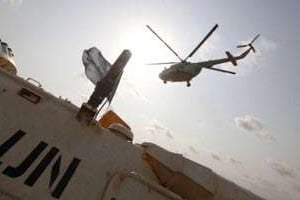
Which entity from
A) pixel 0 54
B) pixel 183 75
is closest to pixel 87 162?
pixel 0 54

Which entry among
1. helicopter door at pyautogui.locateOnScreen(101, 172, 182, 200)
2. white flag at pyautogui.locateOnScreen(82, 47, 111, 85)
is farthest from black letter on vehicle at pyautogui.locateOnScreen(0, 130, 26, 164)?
white flag at pyautogui.locateOnScreen(82, 47, 111, 85)

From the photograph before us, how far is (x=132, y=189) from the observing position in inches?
203

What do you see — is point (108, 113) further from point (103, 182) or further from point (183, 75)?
point (183, 75)

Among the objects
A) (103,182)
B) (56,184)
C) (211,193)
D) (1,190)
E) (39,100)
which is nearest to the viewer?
(1,190)

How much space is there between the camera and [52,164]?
4.93 m

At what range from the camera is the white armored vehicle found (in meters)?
4.72

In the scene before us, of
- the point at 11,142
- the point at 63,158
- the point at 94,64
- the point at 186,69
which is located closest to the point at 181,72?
the point at 186,69

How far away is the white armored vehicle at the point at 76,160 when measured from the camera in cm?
472

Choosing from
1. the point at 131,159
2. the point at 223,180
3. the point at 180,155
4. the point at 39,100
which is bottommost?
the point at 223,180

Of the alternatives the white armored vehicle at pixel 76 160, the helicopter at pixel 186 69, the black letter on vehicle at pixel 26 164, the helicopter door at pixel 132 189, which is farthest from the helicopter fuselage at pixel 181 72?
the black letter on vehicle at pixel 26 164

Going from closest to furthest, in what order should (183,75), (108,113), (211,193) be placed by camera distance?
(211,193), (108,113), (183,75)

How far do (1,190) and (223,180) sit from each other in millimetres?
3556

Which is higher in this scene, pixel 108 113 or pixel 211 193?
pixel 108 113

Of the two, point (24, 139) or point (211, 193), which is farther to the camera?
point (211, 193)
